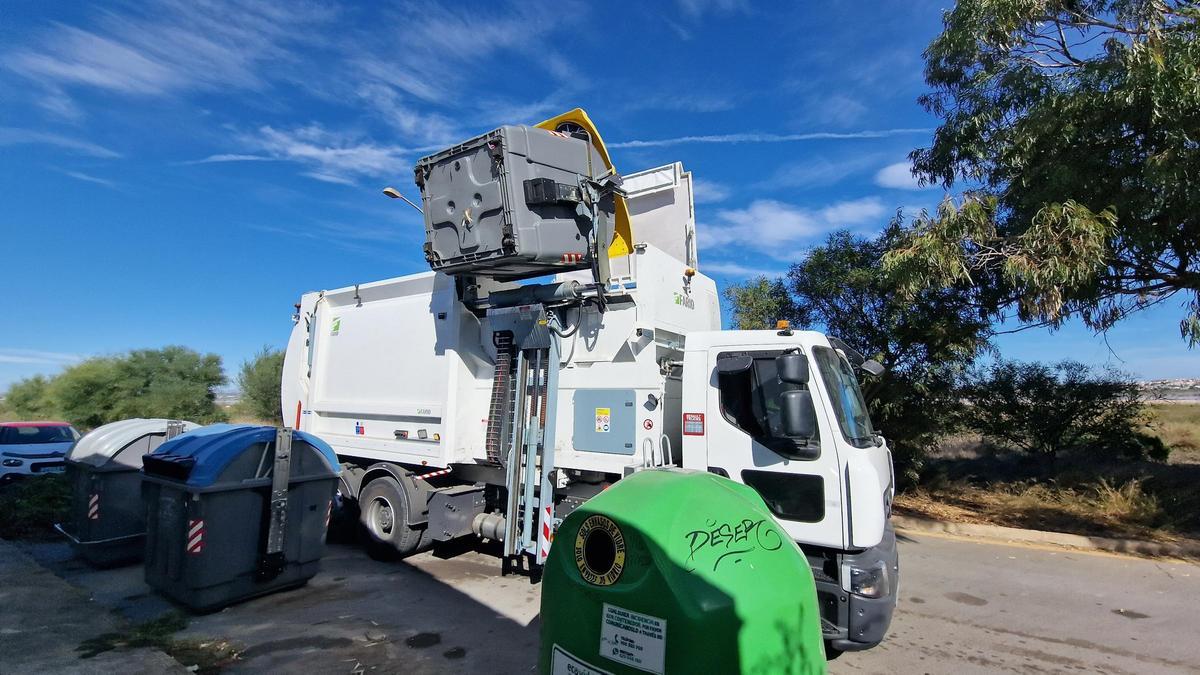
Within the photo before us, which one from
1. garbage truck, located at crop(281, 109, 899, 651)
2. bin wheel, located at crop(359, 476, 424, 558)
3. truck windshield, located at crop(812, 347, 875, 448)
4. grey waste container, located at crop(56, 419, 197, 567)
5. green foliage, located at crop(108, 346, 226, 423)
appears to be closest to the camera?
garbage truck, located at crop(281, 109, 899, 651)

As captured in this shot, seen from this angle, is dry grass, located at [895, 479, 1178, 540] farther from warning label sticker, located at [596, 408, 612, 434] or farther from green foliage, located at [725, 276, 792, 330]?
warning label sticker, located at [596, 408, 612, 434]

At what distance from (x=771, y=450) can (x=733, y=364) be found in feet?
2.16

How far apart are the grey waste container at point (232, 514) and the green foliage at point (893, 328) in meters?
7.81

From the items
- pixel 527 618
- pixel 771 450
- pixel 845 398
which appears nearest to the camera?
pixel 771 450

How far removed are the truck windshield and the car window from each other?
13359 mm

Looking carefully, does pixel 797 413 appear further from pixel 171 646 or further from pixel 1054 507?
pixel 1054 507

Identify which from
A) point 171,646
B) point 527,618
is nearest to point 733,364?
point 527,618

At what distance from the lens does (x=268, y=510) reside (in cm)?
522

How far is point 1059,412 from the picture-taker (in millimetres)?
11234

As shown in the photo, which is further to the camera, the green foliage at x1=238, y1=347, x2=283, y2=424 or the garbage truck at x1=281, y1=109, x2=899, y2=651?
the green foliage at x1=238, y1=347, x2=283, y2=424

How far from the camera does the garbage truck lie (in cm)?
418

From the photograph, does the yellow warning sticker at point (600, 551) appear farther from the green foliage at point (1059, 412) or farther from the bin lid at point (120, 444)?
the green foliage at point (1059, 412)

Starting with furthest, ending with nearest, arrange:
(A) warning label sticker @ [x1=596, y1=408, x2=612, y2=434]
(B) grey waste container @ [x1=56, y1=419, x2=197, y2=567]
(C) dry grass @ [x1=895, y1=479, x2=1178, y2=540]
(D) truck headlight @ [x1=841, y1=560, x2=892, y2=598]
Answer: (C) dry grass @ [x1=895, y1=479, x2=1178, y2=540]
(B) grey waste container @ [x1=56, y1=419, x2=197, y2=567]
(A) warning label sticker @ [x1=596, y1=408, x2=612, y2=434]
(D) truck headlight @ [x1=841, y1=560, x2=892, y2=598]

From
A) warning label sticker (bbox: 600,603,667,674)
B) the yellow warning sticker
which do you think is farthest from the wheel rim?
warning label sticker (bbox: 600,603,667,674)
